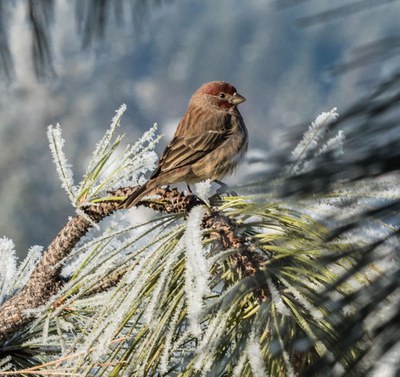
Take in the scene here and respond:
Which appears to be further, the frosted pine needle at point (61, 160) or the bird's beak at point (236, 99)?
the bird's beak at point (236, 99)

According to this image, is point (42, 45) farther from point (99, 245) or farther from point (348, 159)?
point (99, 245)

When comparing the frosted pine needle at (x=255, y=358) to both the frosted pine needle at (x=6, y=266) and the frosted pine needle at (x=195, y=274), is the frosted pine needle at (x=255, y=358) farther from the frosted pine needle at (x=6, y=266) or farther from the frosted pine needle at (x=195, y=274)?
the frosted pine needle at (x=6, y=266)

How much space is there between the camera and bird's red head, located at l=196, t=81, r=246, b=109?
168 centimetres

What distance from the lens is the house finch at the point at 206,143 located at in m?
1.37

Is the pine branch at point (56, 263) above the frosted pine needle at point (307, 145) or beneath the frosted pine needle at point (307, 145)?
above

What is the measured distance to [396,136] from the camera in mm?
204

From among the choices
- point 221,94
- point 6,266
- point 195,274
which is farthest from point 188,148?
point 195,274

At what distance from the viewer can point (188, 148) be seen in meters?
1.43

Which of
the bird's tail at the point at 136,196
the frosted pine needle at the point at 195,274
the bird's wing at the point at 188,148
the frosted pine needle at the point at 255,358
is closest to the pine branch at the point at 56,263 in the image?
the bird's tail at the point at 136,196

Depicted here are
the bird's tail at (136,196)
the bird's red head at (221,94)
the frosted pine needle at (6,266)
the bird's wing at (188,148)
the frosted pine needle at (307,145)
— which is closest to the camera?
the frosted pine needle at (307,145)

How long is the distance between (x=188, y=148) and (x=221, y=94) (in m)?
0.32

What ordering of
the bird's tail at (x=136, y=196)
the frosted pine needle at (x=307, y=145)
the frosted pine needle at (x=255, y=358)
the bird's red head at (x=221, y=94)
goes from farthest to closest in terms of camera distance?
the bird's red head at (x=221, y=94) → the bird's tail at (x=136, y=196) → the frosted pine needle at (x=255, y=358) → the frosted pine needle at (x=307, y=145)

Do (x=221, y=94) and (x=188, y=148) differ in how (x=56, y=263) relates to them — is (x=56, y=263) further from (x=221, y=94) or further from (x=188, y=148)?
(x=221, y=94)

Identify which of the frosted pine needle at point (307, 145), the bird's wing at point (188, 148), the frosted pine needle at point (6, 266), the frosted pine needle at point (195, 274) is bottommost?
the frosted pine needle at point (307, 145)
